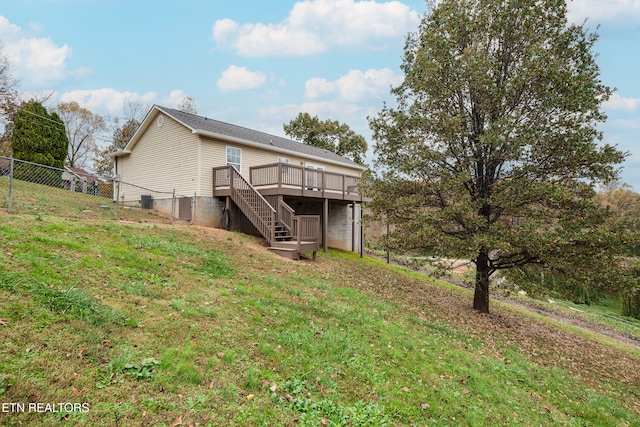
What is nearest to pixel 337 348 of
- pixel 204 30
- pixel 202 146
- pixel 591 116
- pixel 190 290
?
pixel 190 290

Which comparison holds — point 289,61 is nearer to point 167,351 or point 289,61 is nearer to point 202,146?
point 202,146

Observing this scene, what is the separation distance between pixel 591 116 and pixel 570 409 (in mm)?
6820

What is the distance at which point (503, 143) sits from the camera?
7.93 meters

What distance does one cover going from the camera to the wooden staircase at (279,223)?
11273 mm

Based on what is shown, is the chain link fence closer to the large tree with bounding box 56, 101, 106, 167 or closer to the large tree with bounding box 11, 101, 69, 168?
the large tree with bounding box 11, 101, 69, 168

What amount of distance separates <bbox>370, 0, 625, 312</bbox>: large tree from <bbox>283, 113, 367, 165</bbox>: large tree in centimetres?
2774

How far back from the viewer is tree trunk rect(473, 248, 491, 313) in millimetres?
9477

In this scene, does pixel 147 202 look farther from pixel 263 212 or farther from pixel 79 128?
pixel 79 128

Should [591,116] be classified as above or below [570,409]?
above

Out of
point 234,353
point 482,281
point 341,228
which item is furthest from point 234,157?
point 234,353

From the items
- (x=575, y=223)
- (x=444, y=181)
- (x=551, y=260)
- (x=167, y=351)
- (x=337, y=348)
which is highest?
(x=444, y=181)

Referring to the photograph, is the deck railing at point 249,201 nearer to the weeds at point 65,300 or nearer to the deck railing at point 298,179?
the deck railing at point 298,179

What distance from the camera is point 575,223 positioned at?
7.67 meters

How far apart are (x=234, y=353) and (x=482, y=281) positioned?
8.15 metres
